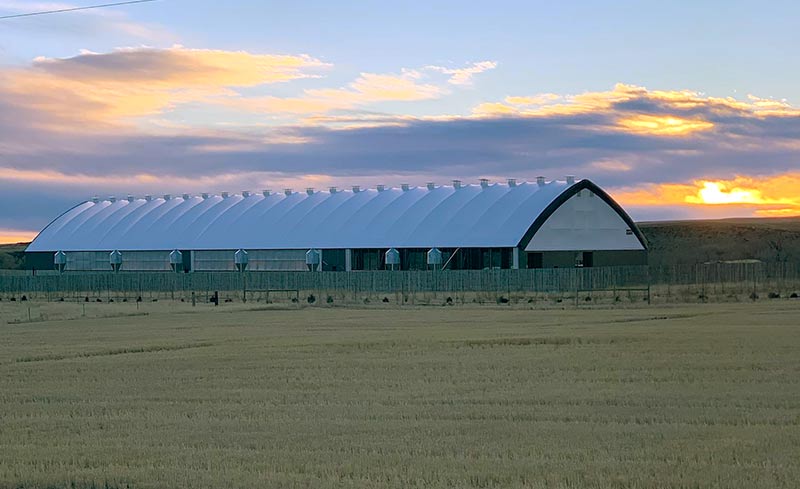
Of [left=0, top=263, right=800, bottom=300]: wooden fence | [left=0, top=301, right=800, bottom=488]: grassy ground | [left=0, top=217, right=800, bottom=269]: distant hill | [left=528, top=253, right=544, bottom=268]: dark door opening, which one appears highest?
[left=0, top=217, right=800, bottom=269]: distant hill

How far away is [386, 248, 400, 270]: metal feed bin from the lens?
79312 mm

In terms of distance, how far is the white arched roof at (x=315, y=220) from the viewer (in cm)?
7900

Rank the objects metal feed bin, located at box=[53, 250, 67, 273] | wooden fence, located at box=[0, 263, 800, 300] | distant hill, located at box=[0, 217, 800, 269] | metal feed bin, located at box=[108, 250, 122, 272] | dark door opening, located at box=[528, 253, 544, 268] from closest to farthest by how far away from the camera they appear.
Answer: wooden fence, located at box=[0, 263, 800, 300], dark door opening, located at box=[528, 253, 544, 268], metal feed bin, located at box=[108, 250, 122, 272], metal feed bin, located at box=[53, 250, 67, 273], distant hill, located at box=[0, 217, 800, 269]

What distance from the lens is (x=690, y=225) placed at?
174 metres

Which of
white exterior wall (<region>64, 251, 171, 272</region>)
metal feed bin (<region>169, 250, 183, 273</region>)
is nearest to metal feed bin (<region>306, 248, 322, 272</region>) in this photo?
metal feed bin (<region>169, 250, 183, 273</region>)

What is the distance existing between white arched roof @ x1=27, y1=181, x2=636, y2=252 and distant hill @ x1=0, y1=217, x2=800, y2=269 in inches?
1148

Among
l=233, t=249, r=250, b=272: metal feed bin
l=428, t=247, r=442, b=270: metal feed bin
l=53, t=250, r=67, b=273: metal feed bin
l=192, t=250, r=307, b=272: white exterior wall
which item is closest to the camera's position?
l=428, t=247, r=442, b=270: metal feed bin

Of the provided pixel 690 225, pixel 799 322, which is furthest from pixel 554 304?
pixel 690 225

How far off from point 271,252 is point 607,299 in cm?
2978

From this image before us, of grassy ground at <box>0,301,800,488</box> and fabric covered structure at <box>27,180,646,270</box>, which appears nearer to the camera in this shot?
grassy ground at <box>0,301,800,488</box>

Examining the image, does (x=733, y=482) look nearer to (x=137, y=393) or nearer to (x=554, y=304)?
(x=137, y=393)

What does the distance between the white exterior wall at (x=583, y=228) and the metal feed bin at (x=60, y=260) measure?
4228 cm

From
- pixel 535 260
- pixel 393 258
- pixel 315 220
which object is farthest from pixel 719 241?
pixel 393 258

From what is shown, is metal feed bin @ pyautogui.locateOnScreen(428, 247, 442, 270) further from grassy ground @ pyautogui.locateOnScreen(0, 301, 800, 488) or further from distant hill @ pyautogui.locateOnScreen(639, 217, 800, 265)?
distant hill @ pyautogui.locateOnScreen(639, 217, 800, 265)
